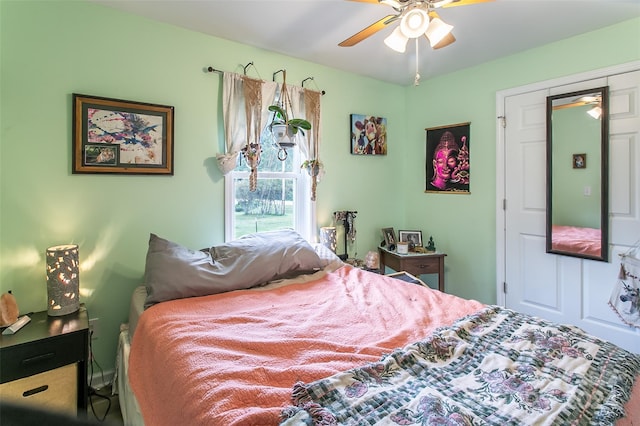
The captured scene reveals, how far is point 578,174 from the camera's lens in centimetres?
261

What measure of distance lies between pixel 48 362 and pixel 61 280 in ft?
1.43

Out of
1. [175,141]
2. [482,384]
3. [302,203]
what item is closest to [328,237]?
[302,203]

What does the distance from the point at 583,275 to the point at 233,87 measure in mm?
3120

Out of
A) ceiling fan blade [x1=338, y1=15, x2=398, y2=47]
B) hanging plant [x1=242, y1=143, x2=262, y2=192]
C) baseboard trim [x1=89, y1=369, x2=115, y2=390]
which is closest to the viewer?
ceiling fan blade [x1=338, y1=15, x2=398, y2=47]

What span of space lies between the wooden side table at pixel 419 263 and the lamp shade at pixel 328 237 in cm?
66

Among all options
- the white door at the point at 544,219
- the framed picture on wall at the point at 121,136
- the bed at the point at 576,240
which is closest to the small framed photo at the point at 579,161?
the white door at the point at 544,219

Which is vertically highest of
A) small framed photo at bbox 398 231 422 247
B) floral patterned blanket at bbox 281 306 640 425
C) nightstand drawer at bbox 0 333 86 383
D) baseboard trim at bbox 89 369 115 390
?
small framed photo at bbox 398 231 422 247

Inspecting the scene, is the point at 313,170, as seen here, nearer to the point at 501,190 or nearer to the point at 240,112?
the point at 240,112

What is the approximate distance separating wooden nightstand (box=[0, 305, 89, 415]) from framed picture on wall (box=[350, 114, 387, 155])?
2656 mm

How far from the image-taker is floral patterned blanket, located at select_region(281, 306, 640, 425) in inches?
38.2

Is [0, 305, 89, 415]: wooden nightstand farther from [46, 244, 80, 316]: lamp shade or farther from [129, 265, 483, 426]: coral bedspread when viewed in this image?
[129, 265, 483, 426]: coral bedspread

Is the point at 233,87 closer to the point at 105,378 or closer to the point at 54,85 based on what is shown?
the point at 54,85

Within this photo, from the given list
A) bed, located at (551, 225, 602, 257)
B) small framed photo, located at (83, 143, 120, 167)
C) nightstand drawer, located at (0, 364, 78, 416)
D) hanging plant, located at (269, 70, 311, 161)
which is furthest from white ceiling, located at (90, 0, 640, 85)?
nightstand drawer, located at (0, 364, 78, 416)

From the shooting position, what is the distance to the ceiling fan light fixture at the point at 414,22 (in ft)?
5.18
